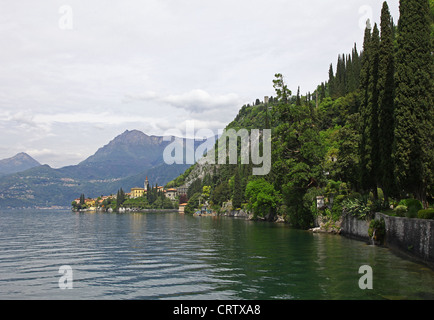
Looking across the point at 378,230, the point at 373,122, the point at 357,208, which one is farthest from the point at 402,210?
the point at 373,122

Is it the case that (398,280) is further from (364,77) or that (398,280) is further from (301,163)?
(301,163)

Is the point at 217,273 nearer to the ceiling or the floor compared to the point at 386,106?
nearer to the floor

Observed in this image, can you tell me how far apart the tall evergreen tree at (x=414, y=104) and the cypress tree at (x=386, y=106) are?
305 centimetres

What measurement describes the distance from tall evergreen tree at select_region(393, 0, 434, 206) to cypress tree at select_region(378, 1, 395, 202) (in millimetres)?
3049

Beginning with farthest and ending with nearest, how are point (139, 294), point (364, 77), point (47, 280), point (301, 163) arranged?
point (301, 163) < point (364, 77) < point (47, 280) < point (139, 294)

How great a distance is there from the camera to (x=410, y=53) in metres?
30.0

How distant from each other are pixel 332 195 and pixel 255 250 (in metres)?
19.8

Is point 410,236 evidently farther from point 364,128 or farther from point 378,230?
point 364,128

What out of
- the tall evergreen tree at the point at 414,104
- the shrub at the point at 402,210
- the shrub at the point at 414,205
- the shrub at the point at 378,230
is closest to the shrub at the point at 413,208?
the shrub at the point at 414,205

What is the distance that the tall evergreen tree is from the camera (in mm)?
28641

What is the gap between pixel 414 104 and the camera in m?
29.2

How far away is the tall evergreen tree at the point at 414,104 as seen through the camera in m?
28.6

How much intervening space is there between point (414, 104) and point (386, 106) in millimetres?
5608
